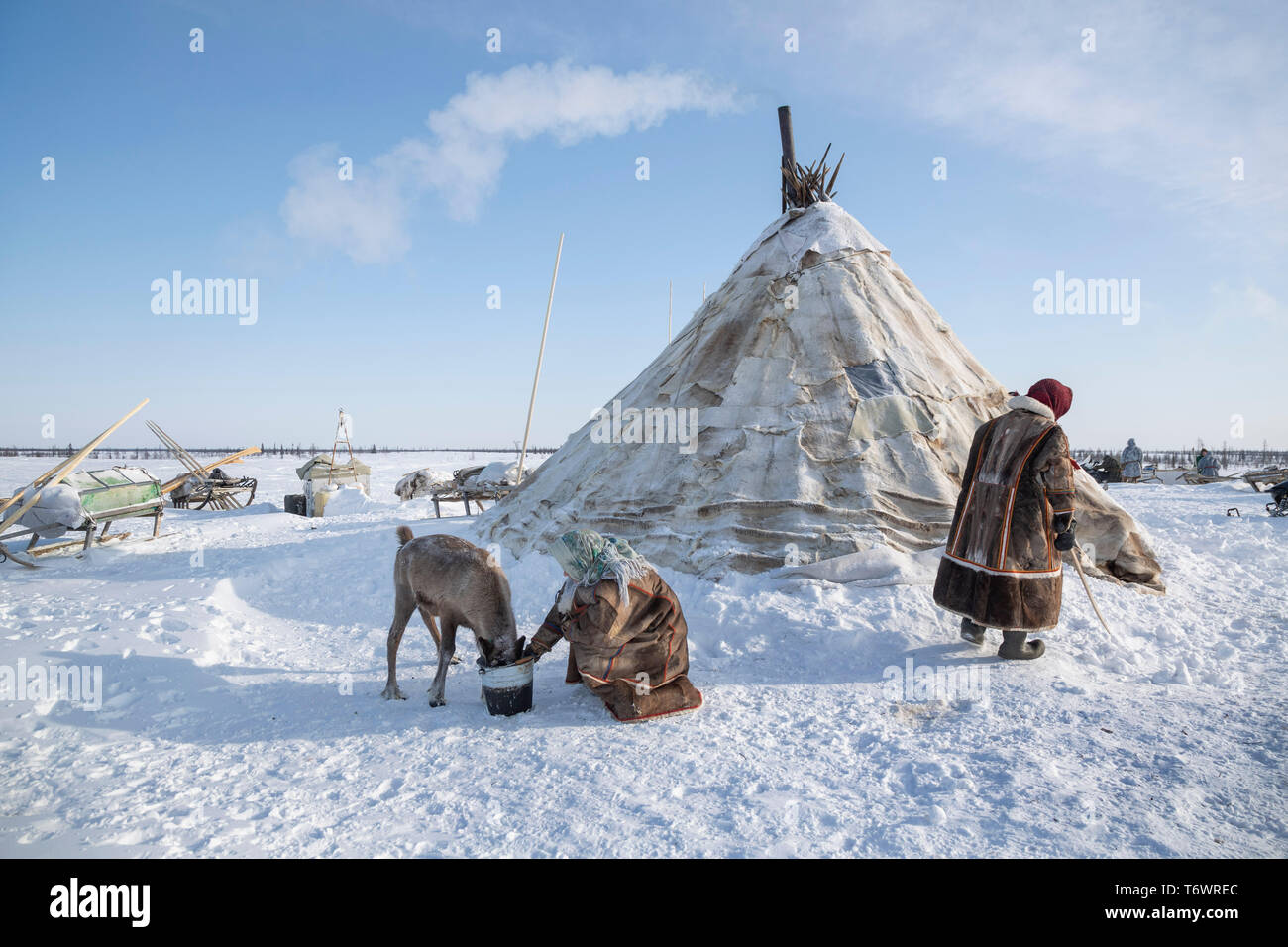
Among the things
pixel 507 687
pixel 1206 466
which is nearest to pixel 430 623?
pixel 507 687

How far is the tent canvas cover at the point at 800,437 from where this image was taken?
6.20 metres

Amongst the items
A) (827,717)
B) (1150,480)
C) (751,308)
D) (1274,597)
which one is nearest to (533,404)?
(751,308)

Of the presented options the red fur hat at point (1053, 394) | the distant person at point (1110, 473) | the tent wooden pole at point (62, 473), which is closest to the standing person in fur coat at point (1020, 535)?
the red fur hat at point (1053, 394)

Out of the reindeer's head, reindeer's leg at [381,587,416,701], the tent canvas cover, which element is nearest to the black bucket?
the reindeer's head

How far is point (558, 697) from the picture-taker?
4.23 m

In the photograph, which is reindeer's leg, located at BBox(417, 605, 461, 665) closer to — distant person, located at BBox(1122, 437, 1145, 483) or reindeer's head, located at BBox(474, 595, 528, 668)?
reindeer's head, located at BBox(474, 595, 528, 668)

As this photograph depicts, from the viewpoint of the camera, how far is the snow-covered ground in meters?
2.57

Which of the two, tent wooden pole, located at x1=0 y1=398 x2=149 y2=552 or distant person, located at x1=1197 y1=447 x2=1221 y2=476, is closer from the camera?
tent wooden pole, located at x1=0 y1=398 x2=149 y2=552

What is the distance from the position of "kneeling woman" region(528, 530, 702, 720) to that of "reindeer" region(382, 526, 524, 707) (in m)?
0.30

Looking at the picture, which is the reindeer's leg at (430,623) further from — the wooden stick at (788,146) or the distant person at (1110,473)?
the distant person at (1110,473)

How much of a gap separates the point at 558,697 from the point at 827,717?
1703 mm

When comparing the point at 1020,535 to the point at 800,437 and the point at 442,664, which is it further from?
the point at 442,664

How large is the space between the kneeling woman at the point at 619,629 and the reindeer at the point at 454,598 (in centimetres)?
30
